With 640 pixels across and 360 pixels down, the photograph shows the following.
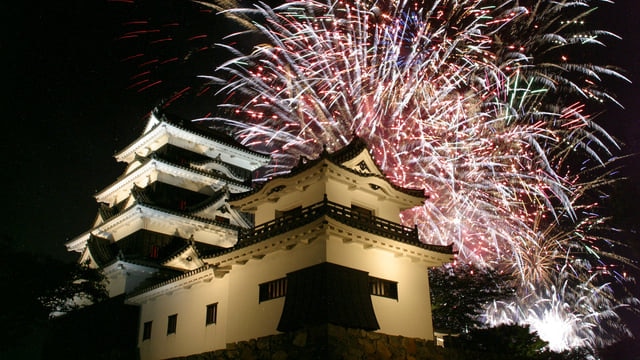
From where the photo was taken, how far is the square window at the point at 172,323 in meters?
19.5

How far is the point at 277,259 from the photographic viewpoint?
16.0 metres

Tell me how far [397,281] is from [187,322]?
8311mm

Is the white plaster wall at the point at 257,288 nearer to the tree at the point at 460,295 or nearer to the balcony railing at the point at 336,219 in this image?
the balcony railing at the point at 336,219

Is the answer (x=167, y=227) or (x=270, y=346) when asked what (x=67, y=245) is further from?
(x=270, y=346)

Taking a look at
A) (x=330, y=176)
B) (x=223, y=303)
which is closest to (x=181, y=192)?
(x=223, y=303)

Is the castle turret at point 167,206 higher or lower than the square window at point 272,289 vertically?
higher

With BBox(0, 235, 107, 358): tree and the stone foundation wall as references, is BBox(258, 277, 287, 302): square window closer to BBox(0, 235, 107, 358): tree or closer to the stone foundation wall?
the stone foundation wall

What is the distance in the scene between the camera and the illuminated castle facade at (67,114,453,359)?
14.5 m

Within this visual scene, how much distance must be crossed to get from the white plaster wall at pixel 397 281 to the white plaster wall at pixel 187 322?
495 cm

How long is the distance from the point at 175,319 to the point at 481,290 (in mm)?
15367

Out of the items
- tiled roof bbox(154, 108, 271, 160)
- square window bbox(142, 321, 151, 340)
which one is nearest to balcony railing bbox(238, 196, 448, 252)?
square window bbox(142, 321, 151, 340)

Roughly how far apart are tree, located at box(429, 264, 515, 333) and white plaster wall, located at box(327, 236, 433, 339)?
850cm

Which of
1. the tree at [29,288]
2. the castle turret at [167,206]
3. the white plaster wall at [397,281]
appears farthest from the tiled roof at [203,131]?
the white plaster wall at [397,281]

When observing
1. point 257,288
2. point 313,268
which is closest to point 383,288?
point 313,268
